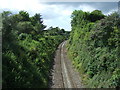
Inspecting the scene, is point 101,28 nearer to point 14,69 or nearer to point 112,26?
point 112,26

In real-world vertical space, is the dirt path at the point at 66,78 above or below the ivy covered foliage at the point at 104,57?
below

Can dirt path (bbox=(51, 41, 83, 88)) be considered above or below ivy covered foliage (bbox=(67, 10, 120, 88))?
below

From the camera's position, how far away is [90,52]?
78.7ft

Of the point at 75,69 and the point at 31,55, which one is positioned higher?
the point at 31,55

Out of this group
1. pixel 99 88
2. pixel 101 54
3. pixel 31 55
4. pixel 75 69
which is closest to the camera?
pixel 99 88

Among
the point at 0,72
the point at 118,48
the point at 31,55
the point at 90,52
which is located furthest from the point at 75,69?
the point at 0,72

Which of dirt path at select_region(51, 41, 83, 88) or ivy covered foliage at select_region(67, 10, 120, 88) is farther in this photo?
Result: dirt path at select_region(51, 41, 83, 88)

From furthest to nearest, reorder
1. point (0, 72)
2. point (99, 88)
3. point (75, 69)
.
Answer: point (75, 69) < point (99, 88) < point (0, 72)

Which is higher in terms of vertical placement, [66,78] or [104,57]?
[104,57]

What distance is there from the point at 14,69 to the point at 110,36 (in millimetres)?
10777

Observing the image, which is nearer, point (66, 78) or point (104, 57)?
point (104, 57)

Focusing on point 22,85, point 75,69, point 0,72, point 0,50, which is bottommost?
point 75,69

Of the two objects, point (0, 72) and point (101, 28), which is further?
point (101, 28)

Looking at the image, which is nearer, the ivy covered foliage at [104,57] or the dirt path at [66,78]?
the ivy covered foliage at [104,57]
